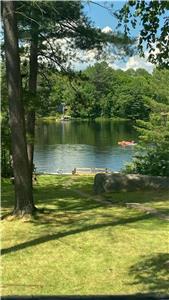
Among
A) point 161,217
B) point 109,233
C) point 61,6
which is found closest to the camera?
point 109,233

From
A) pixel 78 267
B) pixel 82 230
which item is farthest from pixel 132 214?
pixel 78 267

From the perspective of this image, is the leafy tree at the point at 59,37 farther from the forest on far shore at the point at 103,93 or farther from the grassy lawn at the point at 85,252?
the grassy lawn at the point at 85,252

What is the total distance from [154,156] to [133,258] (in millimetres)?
11898

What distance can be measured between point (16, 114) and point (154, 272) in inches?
167

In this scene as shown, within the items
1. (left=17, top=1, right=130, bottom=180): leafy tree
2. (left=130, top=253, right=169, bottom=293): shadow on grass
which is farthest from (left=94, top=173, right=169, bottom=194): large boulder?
(left=130, top=253, right=169, bottom=293): shadow on grass

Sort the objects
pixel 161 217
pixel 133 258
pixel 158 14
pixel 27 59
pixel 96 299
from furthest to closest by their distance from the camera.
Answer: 1. pixel 27 59
2. pixel 161 217
3. pixel 133 258
4. pixel 158 14
5. pixel 96 299

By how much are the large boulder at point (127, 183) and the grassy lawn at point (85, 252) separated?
3.16 metres

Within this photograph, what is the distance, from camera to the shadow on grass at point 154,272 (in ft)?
17.7

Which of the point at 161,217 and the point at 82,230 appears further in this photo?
the point at 161,217

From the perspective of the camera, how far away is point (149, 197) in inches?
492

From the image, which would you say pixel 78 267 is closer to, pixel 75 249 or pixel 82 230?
pixel 75 249

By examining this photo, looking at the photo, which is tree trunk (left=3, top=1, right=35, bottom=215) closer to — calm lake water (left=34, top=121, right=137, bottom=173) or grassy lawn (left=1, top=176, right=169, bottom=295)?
grassy lawn (left=1, top=176, right=169, bottom=295)

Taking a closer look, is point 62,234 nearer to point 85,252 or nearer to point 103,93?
point 85,252

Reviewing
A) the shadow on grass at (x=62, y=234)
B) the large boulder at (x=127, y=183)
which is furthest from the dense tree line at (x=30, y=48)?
the large boulder at (x=127, y=183)
